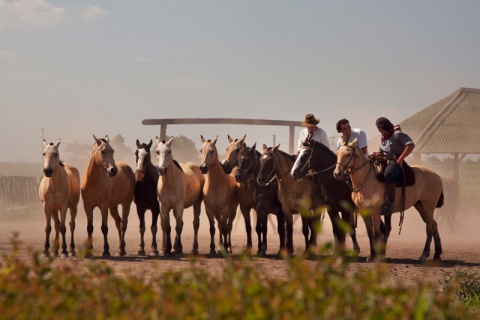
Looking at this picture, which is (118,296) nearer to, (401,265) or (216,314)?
(216,314)

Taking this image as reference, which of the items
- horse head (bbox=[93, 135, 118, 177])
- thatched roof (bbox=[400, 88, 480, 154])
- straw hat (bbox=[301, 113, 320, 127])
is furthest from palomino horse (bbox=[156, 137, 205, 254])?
thatched roof (bbox=[400, 88, 480, 154])

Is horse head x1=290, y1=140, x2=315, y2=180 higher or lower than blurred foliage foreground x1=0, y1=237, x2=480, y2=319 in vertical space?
higher

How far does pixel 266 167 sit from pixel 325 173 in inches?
43.8

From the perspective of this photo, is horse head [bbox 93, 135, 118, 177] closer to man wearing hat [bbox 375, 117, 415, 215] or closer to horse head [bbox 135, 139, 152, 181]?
horse head [bbox 135, 139, 152, 181]

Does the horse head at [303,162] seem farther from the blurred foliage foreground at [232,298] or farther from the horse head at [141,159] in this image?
the blurred foliage foreground at [232,298]

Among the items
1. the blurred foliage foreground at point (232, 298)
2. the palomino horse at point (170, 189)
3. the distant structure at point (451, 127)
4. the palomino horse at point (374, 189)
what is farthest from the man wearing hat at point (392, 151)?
the distant structure at point (451, 127)

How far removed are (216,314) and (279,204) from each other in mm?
11570

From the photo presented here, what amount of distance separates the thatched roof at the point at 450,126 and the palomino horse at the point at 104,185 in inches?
874

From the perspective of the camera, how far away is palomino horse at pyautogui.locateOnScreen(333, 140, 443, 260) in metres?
13.2

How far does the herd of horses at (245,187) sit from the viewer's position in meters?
13.8

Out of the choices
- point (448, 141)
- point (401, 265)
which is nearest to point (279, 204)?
point (401, 265)

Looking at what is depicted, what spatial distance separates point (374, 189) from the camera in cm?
1362

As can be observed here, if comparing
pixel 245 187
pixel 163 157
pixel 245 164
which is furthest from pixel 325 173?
pixel 163 157

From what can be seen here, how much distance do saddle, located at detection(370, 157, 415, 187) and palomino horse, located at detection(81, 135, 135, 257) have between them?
4.81 metres
